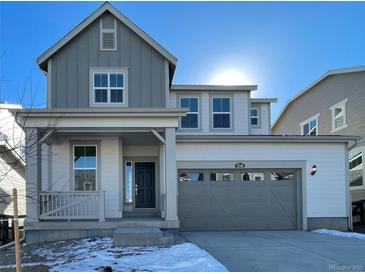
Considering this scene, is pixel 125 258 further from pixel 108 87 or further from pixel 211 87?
pixel 211 87

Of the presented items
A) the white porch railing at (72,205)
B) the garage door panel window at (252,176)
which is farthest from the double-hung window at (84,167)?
the garage door panel window at (252,176)

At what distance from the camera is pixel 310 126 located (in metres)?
24.9

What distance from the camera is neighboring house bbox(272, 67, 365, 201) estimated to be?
19.9m

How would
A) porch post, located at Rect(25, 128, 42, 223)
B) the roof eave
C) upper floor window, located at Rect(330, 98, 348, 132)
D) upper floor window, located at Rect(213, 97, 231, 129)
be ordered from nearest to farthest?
porch post, located at Rect(25, 128, 42, 223) < the roof eave < upper floor window, located at Rect(213, 97, 231, 129) < upper floor window, located at Rect(330, 98, 348, 132)

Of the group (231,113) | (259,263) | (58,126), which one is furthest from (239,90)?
(259,263)

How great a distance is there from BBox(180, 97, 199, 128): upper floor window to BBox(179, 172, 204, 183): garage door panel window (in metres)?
3.22

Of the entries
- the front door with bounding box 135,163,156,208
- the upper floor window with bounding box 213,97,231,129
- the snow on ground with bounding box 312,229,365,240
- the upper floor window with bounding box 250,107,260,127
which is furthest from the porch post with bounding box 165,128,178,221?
the upper floor window with bounding box 250,107,260,127

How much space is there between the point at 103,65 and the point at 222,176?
18.9 ft

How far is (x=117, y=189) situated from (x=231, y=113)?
615 centimetres

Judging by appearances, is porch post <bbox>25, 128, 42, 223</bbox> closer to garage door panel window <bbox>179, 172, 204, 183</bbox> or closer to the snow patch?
the snow patch

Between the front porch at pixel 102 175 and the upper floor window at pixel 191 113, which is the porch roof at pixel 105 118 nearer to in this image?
the front porch at pixel 102 175

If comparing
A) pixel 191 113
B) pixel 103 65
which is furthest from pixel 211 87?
pixel 103 65

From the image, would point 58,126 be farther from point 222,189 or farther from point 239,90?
point 239,90

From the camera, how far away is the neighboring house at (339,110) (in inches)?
784
